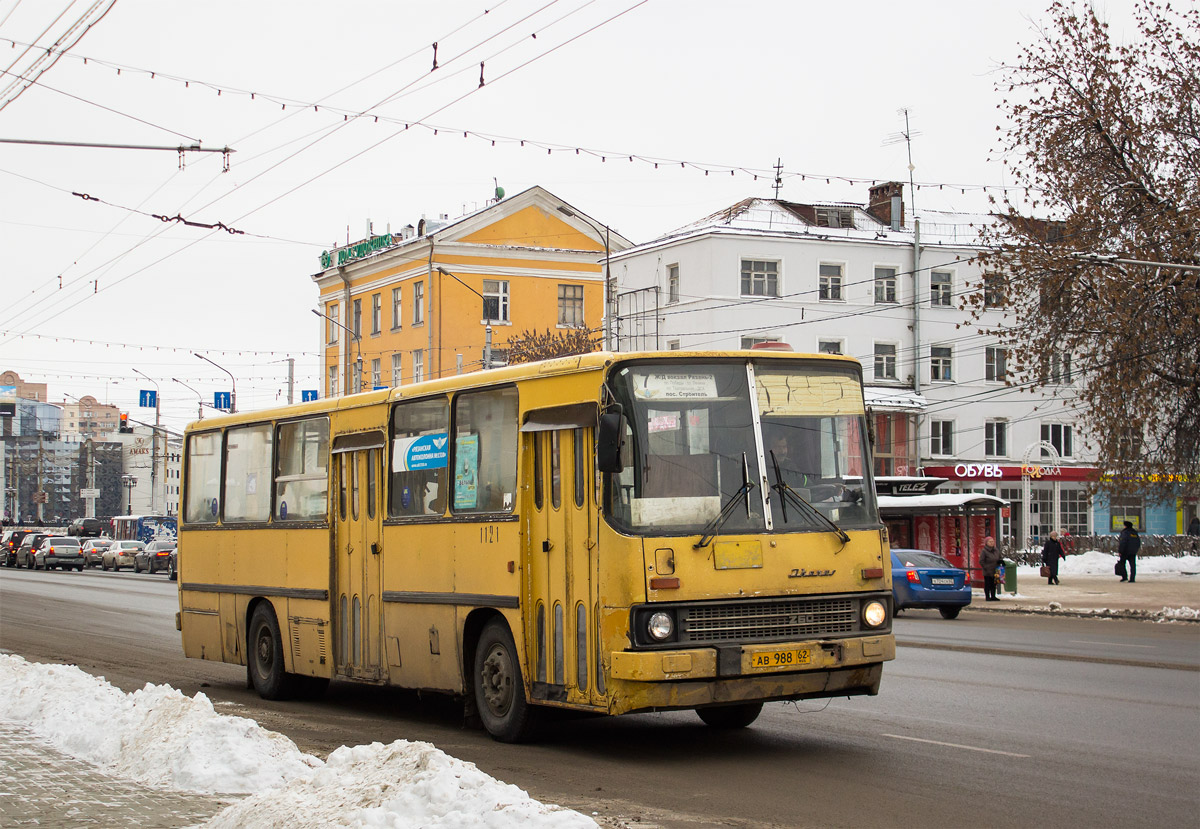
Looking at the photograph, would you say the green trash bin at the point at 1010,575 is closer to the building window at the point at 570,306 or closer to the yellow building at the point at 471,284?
the yellow building at the point at 471,284

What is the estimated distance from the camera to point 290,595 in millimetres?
14578

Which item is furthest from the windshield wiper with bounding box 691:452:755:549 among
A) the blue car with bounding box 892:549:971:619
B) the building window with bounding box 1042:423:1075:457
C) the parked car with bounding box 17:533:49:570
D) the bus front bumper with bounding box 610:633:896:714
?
the parked car with bounding box 17:533:49:570

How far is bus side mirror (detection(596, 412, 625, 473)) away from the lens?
968 centimetres

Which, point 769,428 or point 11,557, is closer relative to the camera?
point 769,428

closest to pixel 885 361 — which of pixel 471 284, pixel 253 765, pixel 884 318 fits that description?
pixel 884 318

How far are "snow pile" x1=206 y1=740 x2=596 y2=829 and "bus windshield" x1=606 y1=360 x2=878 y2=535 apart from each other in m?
2.94

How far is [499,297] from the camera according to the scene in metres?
64.8

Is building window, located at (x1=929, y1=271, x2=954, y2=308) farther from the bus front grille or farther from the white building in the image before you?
the bus front grille

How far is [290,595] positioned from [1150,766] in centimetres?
832

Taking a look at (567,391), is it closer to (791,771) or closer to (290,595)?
(791,771)

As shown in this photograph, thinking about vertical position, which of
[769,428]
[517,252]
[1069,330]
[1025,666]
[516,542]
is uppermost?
[517,252]

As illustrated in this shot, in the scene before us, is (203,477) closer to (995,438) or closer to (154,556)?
(154,556)

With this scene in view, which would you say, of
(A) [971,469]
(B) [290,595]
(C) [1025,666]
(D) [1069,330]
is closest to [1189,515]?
(A) [971,469]

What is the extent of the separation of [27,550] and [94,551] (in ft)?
14.2
